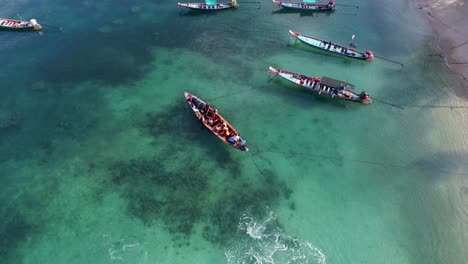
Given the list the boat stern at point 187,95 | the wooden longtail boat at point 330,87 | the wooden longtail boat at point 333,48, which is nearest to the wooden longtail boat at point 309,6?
the wooden longtail boat at point 333,48

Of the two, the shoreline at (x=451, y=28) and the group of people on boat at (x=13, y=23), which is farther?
the group of people on boat at (x=13, y=23)

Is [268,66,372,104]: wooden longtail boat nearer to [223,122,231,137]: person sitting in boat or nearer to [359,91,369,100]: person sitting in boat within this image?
[359,91,369,100]: person sitting in boat

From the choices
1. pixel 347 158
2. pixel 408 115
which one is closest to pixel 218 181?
pixel 347 158

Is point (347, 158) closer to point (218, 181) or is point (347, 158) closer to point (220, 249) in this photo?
point (218, 181)

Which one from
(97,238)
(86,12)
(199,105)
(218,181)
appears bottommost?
(97,238)

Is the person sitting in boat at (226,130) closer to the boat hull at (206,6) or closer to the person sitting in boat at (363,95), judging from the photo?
the person sitting in boat at (363,95)

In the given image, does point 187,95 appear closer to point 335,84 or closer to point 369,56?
point 335,84

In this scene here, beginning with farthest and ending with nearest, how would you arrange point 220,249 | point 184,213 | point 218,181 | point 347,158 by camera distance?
point 347,158, point 218,181, point 184,213, point 220,249
